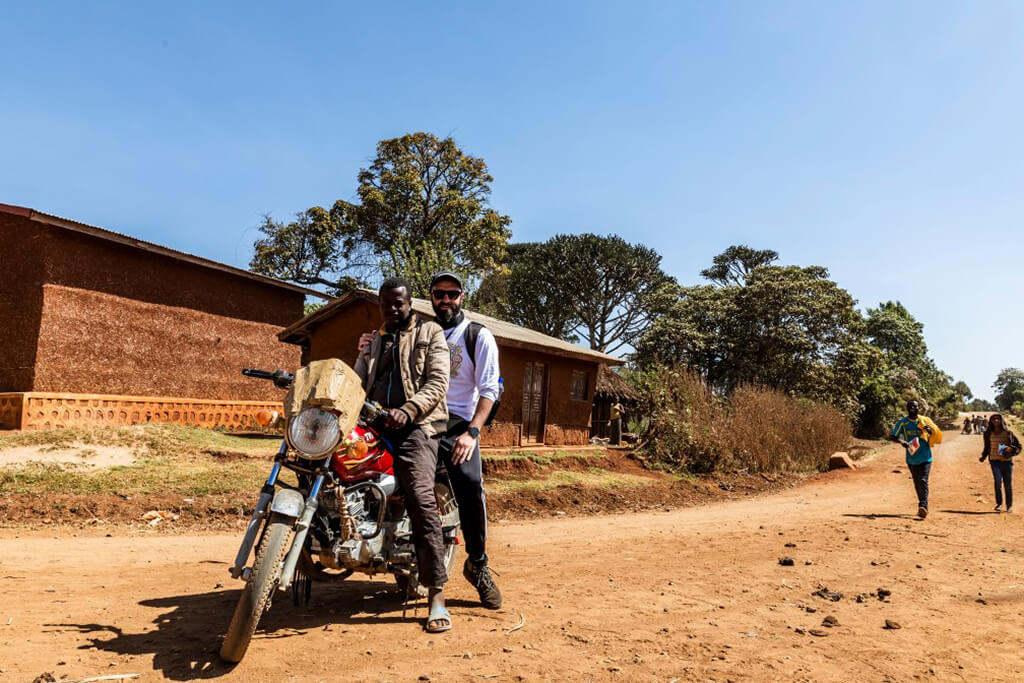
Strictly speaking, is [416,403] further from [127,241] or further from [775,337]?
[775,337]

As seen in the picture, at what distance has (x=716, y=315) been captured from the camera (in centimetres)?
3566

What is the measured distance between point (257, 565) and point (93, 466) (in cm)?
891

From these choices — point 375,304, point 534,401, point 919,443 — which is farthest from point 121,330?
point 919,443

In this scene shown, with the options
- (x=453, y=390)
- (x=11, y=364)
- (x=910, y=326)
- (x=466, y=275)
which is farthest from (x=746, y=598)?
(x=910, y=326)

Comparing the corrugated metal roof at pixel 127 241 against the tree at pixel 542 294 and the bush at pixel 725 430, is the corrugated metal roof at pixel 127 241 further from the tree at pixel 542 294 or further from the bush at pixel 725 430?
the tree at pixel 542 294

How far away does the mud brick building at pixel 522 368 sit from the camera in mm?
17156

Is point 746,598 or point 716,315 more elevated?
point 716,315

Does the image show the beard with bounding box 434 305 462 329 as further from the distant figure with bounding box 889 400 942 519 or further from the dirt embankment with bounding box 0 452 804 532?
the distant figure with bounding box 889 400 942 519

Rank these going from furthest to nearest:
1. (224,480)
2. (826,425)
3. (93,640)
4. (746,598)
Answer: (826,425) < (224,480) < (746,598) < (93,640)

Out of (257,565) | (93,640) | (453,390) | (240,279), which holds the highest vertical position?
(240,279)

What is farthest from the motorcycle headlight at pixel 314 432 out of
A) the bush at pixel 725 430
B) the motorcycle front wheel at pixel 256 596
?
the bush at pixel 725 430

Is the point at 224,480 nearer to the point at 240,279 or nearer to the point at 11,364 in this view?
the point at 11,364

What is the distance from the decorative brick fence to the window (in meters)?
8.34

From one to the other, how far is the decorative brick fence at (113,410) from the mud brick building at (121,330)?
0.02 meters
